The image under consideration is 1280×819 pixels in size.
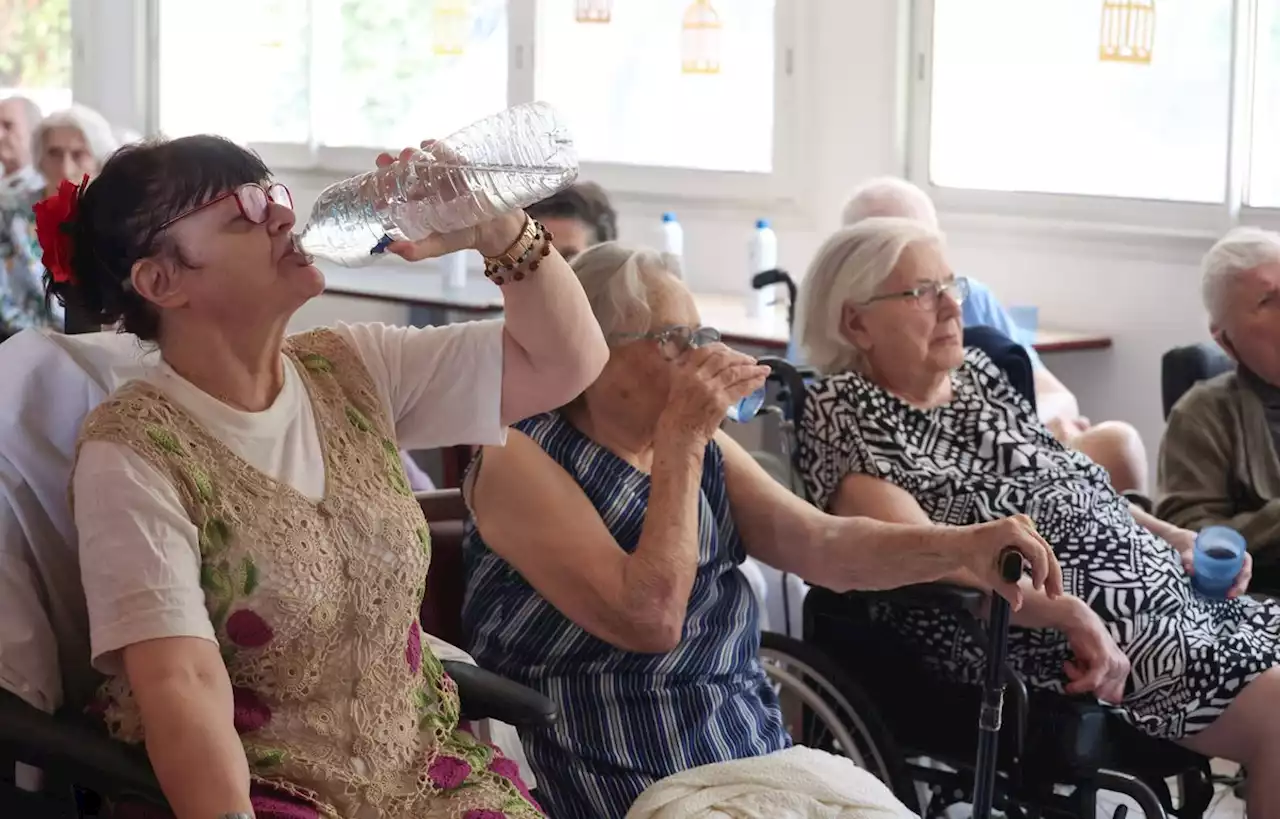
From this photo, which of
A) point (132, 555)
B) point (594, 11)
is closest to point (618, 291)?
point (132, 555)

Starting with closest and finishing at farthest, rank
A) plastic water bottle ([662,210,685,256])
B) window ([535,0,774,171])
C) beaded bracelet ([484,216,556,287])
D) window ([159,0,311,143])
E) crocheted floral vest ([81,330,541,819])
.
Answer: crocheted floral vest ([81,330,541,819])
beaded bracelet ([484,216,556,287])
plastic water bottle ([662,210,685,256])
window ([535,0,774,171])
window ([159,0,311,143])

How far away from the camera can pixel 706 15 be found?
5230 mm

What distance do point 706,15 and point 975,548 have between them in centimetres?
346

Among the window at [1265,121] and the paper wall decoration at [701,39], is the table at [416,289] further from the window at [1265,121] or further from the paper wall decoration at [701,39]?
the window at [1265,121]

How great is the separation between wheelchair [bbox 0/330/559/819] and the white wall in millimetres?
2831

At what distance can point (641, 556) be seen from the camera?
2.03m

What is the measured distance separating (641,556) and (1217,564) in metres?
1.03

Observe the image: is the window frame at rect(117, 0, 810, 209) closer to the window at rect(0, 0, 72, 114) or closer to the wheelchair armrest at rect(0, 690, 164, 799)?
the window at rect(0, 0, 72, 114)

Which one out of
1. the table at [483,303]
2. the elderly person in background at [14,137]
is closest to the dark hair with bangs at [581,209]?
the table at [483,303]

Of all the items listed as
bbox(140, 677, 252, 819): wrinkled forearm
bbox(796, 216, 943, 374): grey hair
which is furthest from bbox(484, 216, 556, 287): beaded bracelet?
bbox(796, 216, 943, 374): grey hair

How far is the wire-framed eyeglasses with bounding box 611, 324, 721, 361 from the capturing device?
216 centimetres

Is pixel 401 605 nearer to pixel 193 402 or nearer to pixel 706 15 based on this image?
pixel 193 402

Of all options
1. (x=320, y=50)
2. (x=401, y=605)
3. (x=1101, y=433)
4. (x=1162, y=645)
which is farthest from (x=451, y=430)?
(x=320, y=50)

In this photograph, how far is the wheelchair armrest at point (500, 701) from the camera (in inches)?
72.3
